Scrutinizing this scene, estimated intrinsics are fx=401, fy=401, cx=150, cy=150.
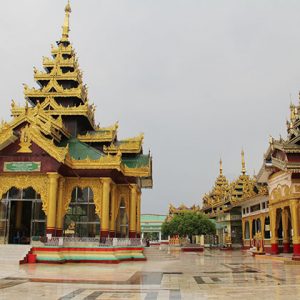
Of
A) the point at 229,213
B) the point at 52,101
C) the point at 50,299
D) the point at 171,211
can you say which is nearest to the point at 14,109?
the point at 52,101

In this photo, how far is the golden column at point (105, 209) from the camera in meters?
24.1

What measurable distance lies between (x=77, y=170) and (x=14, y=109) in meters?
8.20

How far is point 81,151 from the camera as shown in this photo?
2669 cm

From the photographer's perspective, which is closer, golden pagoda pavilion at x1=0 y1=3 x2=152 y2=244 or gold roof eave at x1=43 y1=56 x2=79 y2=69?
golden pagoda pavilion at x1=0 y1=3 x2=152 y2=244

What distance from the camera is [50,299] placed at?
9.16 metres

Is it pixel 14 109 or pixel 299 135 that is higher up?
pixel 14 109

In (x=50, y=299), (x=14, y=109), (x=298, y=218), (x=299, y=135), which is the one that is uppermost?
(x=14, y=109)

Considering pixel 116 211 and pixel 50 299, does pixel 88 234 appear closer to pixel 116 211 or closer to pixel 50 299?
pixel 116 211

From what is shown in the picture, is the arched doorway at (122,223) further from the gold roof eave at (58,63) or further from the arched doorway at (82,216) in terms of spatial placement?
the gold roof eave at (58,63)

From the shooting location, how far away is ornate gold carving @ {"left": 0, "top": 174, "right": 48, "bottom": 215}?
23559 millimetres

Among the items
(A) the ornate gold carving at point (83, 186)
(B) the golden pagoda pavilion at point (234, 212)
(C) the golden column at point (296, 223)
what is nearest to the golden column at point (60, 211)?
(A) the ornate gold carving at point (83, 186)

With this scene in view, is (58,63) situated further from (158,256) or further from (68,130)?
(158,256)

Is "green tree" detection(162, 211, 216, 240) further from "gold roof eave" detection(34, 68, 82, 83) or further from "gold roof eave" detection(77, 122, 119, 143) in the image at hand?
"gold roof eave" detection(34, 68, 82, 83)

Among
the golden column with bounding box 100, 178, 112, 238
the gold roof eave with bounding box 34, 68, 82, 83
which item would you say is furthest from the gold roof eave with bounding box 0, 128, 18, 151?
the gold roof eave with bounding box 34, 68, 82, 83
